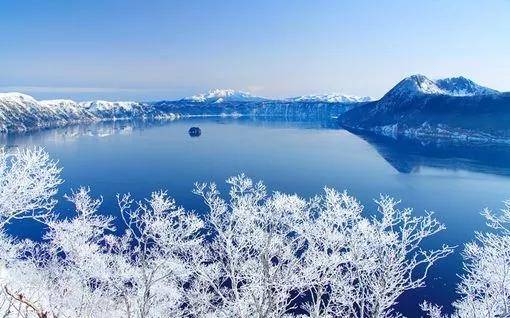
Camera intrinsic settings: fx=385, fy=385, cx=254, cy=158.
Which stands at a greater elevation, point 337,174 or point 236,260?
point 236,260

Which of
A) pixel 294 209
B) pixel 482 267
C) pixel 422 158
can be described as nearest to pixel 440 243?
pixel 482 267

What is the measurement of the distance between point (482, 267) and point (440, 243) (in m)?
33.5

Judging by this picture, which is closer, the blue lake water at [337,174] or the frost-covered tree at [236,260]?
the frost-covered tree at [236,260]

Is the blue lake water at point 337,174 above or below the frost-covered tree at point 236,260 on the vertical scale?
below

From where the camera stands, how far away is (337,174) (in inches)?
3994

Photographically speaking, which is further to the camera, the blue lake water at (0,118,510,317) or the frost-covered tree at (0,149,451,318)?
the blue lake water at (0,118,510,317)

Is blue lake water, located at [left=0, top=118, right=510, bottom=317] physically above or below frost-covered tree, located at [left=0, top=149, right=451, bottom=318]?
below

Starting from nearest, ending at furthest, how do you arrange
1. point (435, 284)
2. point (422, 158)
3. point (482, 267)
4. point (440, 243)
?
point (482, 267)
point (435, 284)
point (440, 243)
point (422, 158)

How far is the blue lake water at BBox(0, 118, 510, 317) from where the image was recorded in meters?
61.5

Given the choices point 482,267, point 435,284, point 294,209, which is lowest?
point 435,284

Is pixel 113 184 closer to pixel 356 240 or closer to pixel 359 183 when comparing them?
pixel 359 183

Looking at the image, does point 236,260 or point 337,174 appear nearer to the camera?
point 236,260

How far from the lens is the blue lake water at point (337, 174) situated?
202 feet

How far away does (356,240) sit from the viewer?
77.2 feet
